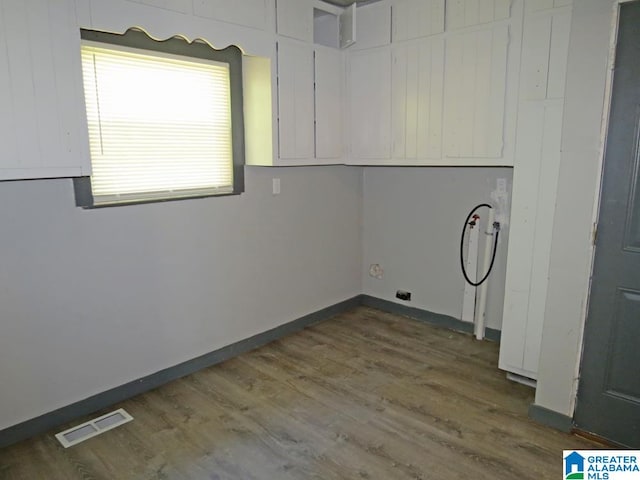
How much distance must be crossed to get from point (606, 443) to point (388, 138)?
2370mm

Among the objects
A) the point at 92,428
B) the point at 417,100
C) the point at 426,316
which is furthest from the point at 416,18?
the point at 92,428

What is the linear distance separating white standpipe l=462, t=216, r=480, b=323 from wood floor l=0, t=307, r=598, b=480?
368mm

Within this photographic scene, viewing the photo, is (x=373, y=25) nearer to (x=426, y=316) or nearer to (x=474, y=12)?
(x=474, y=12)

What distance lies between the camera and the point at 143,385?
3.05 meters

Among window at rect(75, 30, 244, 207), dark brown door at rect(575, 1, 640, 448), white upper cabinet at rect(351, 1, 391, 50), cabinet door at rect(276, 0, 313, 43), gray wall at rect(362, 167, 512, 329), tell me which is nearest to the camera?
dark brown door at rect(575, 1, 640, 448)

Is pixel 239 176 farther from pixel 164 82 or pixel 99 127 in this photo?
pixel 99 127

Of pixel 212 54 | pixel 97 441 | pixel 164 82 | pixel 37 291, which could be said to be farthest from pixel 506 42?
pixel 97 441

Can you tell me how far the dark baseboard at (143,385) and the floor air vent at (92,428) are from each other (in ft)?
0.31

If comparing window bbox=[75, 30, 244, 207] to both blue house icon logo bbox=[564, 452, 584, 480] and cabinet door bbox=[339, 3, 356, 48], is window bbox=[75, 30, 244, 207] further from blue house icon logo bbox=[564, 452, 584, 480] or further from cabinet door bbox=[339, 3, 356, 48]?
blue house icon logo bbox=[564, 452, 584, 480]

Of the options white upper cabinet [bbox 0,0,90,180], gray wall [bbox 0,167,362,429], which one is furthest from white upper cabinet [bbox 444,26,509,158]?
white upper cabinet [bbox 0,0,90,180]

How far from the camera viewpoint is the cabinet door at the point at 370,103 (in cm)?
358

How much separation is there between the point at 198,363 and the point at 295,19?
8.17 ft

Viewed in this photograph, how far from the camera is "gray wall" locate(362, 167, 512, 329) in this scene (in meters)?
3.75

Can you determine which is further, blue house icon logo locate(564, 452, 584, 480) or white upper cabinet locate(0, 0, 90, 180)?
blue house icon logo locate(564, 452, 584, 480)
